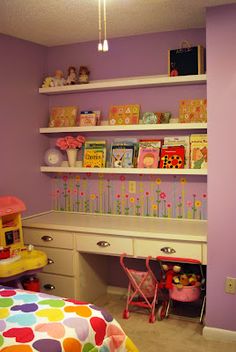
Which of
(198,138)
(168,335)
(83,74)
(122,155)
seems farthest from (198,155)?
(168,335)

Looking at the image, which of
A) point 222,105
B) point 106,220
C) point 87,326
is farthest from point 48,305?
point 222,105

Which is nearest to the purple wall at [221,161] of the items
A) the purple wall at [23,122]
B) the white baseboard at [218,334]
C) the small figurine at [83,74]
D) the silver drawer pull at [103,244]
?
the white baseboard at [218,334]

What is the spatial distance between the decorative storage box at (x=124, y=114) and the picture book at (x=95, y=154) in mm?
261

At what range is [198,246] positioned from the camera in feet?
10.3

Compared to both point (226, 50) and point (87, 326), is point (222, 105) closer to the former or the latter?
point (226, 50)

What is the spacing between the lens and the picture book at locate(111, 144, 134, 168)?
3762 millimetres

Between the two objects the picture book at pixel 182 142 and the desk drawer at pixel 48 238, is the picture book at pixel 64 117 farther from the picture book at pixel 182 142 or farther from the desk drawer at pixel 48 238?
the desk drawer at pixel 48 238

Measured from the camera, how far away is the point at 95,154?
3.92 meters

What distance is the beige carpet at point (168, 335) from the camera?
2.96m

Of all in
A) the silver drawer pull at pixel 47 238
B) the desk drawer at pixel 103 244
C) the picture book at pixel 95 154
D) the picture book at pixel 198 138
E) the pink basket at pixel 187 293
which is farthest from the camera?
the picture book at pixel 95 154

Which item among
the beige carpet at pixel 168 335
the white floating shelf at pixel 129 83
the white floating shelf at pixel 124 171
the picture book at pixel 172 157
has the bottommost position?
the beige carpet at pixel 168 335

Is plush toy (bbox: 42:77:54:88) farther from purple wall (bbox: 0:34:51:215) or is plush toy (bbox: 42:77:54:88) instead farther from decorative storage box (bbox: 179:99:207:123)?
decorative storage box (bbox: 179:99:207:123)

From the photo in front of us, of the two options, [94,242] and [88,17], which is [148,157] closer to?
[94,242]

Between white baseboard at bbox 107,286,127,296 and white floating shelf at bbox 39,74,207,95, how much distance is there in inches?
76.9
